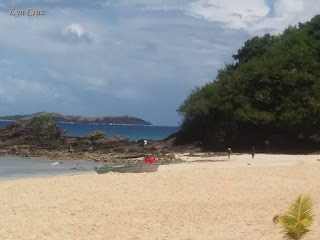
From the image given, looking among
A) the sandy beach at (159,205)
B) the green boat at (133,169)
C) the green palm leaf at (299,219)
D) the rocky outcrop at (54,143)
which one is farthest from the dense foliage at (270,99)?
the green palm leaf at (299,219)

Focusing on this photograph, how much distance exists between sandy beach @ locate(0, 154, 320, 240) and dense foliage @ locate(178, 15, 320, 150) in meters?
15.9

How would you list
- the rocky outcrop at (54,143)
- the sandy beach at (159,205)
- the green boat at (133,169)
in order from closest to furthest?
the sandy beach at (159,205), the green boat at (133,169), the rocky outcrop at (54,143)

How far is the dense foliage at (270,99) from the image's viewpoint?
37.8 metres

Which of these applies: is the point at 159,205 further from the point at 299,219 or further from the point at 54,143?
the point at 54,143

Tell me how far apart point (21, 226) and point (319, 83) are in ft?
93.3

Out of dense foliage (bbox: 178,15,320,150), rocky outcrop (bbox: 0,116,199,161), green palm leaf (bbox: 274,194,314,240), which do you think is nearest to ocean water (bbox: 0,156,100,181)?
rocky outcrop (bbox: 0,116,199,161)

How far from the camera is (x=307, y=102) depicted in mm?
36969

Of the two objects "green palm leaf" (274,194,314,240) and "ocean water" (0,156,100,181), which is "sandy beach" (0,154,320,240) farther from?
"ocean water" (0,156,100,181)

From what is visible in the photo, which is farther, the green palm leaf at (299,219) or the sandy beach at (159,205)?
the sandy beach at (159,205)

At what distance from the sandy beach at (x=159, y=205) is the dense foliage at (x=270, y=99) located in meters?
15.9

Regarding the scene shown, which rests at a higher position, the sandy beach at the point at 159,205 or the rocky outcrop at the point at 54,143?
the rocky outcrop at the point at 54,143

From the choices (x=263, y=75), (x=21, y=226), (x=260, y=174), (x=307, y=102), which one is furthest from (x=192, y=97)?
(x=21, y=226)

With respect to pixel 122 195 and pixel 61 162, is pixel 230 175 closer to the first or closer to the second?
pixel 122 195

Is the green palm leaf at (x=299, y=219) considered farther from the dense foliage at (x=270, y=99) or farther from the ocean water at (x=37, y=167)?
the dense foliage at (x=270, y=99)
